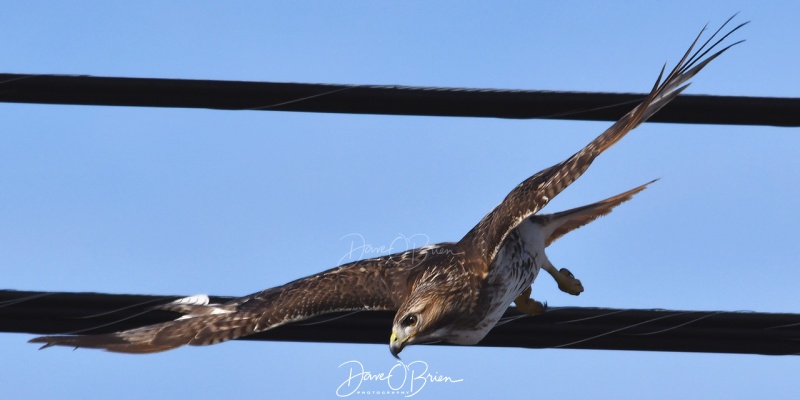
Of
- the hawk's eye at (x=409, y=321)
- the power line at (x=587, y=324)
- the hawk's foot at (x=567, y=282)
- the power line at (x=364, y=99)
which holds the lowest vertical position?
the power line at (x=587, y=324)

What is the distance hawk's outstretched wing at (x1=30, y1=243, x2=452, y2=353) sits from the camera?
6691 millimetres

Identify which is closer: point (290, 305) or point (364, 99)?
point (364, 99)

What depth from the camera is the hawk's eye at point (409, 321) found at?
653 cm

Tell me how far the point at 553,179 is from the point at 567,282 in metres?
1.32

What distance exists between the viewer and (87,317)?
5.24 m

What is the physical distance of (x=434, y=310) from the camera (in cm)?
673

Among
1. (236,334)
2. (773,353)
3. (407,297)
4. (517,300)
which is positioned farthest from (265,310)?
(773,353)

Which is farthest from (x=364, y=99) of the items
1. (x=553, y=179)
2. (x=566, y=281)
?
(x=566, y=281)

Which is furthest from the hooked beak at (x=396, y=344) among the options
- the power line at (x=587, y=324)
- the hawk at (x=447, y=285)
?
the power line at (x=587, y=324)

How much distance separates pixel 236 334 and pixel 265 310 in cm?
25

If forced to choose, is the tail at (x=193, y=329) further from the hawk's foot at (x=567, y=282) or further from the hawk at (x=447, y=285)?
the hawk's foot at (x=567, y=282)

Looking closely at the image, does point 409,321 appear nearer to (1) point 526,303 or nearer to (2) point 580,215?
(1) point 526,303

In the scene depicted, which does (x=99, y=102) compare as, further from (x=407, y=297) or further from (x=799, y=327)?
(x=799, y=327)

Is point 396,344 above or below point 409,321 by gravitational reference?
below
